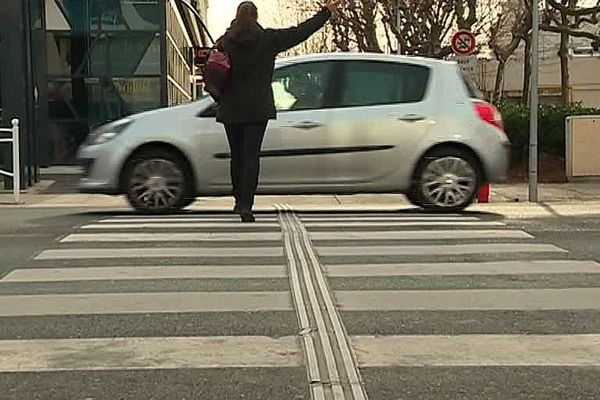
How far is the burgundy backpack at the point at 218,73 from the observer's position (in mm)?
10195

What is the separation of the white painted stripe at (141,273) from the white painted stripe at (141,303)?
58cm

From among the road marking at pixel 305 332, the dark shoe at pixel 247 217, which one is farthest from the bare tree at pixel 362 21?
the road marking at pixel 305 332

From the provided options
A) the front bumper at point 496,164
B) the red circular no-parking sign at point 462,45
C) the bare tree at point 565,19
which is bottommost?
the front bumper at point 496,164

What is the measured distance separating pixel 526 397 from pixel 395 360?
29.2 inches

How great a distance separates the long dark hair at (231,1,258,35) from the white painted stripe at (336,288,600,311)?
4226 mm

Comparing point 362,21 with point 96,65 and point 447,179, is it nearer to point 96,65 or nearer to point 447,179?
point 96,65

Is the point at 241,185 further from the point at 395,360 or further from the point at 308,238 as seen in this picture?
the point at 395,360

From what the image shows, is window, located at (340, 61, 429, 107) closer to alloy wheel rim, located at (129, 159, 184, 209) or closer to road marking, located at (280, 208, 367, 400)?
alloy wheel rim, located at (129, 159, 184, 209)

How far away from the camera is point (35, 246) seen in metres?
8.67

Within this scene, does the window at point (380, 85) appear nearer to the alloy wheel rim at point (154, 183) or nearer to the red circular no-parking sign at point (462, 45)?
the alloy wheel rim at point (154, 183)

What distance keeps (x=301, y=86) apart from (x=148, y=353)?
22.0ft

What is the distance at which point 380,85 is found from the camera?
11617 millimetres

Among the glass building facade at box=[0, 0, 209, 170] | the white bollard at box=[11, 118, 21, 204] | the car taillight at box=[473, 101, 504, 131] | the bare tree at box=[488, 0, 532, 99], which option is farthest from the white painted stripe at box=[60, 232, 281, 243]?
the bare tree at box=[488, 0, 532, 99]

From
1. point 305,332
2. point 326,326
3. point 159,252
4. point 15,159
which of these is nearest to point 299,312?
point 326,326
